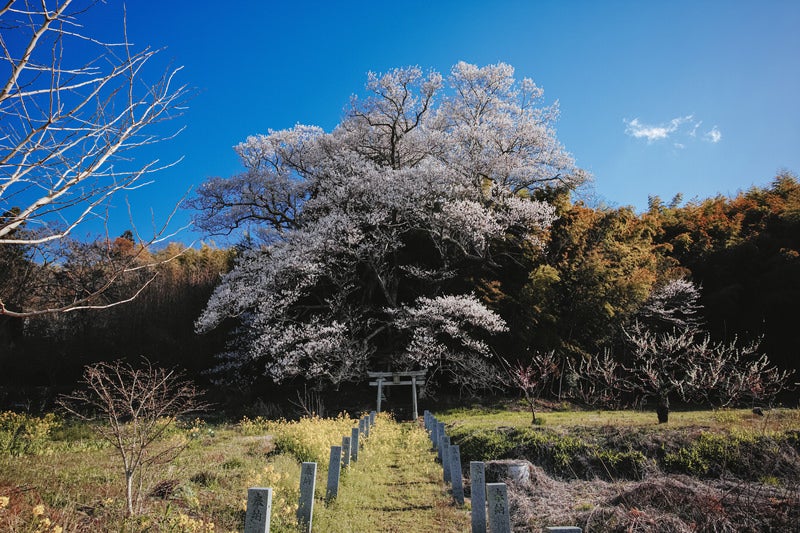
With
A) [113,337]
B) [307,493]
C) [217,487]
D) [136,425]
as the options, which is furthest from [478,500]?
[113,337]

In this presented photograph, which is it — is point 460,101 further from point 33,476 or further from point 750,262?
point 33,476

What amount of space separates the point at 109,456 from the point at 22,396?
1571 cm

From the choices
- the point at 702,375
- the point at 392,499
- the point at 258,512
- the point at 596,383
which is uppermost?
the point at 702,375

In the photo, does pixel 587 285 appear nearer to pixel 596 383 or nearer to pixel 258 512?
pixel 596 383

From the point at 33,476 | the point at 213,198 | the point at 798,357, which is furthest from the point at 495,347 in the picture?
the point at 33,476

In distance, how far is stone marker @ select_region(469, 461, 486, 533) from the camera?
489 cm

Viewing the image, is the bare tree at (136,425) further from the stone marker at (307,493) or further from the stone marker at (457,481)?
the stone marker at (457,481)

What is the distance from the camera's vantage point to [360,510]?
584 centimetres

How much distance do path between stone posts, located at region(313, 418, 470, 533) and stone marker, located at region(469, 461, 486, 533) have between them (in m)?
0.46

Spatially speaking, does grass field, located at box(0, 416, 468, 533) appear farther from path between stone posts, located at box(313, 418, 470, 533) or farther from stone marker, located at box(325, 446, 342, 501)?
stone marker, located at box(325, 446, 342, 501)

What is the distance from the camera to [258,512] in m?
3.37

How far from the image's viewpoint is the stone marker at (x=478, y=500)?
193 inches

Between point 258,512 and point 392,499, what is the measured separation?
3.52 meters

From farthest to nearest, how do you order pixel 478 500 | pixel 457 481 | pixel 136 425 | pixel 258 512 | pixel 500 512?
pixel 457 481
pixel 478 500
pixel 136 425
pixel 500 512
pixel 258 512
